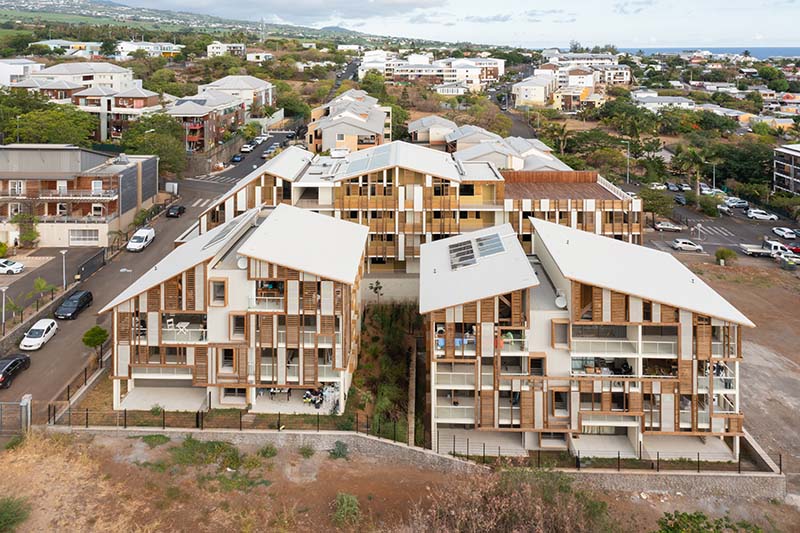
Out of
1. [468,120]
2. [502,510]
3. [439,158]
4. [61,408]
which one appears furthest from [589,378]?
[468,120]

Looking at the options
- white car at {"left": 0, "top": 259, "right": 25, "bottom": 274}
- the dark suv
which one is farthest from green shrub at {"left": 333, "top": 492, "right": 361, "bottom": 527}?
white car at {"left": 0, "top": 259, "right": 25, "bottom": 274}

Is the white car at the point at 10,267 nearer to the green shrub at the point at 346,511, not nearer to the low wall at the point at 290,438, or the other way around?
the low wall at the point at 290,438

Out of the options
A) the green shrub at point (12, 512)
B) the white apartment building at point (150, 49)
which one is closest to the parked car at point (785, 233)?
the green shrub at point (12, 512)

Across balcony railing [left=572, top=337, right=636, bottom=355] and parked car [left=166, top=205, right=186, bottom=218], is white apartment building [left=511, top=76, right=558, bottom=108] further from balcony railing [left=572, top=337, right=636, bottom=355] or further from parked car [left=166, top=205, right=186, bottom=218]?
balcony railing [left=572, top=337, right=636, bottom=355]

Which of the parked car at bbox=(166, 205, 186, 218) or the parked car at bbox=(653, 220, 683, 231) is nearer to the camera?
the parked car at bbox=(166, 205, 186, 218)

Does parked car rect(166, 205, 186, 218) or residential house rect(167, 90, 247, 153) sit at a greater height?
residential house rect(167, 90, 247, 153)

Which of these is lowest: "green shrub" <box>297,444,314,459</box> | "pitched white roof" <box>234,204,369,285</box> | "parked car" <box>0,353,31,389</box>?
"green shrub" <box>297,444,314,459</box>
